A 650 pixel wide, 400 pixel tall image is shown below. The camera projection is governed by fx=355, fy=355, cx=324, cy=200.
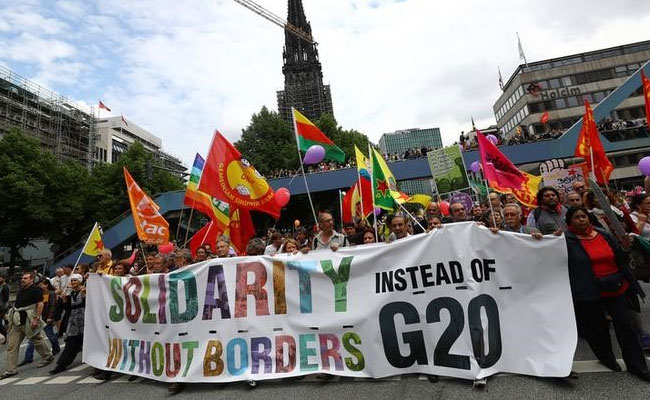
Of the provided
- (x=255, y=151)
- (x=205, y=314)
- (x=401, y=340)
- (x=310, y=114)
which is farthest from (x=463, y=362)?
(x=310, y=114)

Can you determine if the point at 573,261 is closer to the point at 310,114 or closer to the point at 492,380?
the point at 492,380

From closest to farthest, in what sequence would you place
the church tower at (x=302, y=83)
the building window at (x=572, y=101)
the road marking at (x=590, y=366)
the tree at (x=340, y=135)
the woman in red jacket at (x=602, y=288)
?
the woman in red jacket at (x=602, y=288), the road marking at (x=590, y=366), the tree at (x=340, y=135), the building window at (x=572, y=101), the church tower at (x=302, y=83)

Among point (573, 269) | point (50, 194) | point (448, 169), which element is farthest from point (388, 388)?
point (50, 194)

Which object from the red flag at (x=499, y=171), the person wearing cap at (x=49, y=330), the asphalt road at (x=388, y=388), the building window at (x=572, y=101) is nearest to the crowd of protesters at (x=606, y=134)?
the red flag at (x=499, y=171)

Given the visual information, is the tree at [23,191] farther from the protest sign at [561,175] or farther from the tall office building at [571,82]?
the tall office building at [571,82]

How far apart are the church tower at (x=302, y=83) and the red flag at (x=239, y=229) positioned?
71.3 m

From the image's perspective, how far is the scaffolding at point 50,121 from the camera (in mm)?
40438

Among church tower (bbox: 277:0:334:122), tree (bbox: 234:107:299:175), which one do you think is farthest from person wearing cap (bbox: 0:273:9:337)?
church tower (bbox: 277:0:334:122)

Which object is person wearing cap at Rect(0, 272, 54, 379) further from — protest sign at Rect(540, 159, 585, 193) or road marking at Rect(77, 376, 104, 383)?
protest sign at Rect(540, 159, 585, 193)

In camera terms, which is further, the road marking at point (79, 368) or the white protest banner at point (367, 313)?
the road marking at point (79, 368)

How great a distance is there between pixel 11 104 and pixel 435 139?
146 meters

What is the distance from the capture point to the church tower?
81250mm

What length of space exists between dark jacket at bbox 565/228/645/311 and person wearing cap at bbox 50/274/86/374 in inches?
267

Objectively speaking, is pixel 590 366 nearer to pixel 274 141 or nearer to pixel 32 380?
pixel 32 380
